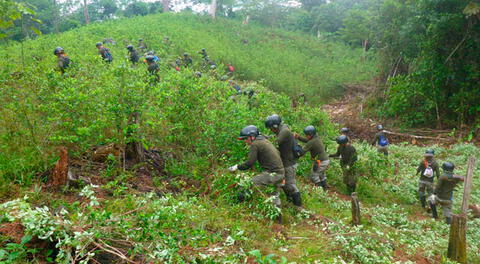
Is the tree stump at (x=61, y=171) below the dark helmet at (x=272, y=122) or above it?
below

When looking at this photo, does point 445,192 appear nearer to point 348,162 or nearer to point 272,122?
point 348,162

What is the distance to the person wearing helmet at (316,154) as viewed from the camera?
715 cm

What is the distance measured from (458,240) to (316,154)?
3.38 meters

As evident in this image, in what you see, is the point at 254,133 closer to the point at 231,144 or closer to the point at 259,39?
the point at 231,144

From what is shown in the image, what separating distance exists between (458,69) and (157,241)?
1490cm

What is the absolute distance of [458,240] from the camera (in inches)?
173

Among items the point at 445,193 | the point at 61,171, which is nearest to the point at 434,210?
the point at 445,193

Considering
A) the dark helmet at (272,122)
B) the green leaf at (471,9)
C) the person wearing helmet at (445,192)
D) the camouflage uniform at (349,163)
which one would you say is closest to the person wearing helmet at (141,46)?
the dark helmet at (272,122)

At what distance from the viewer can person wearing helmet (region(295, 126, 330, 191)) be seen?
7.15 metres

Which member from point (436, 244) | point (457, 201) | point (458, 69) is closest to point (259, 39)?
point (458, 69)

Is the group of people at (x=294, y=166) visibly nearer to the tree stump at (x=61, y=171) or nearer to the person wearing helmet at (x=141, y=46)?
the tree stump at (x=61, y=171)

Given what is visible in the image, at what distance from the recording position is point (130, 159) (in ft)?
19.9

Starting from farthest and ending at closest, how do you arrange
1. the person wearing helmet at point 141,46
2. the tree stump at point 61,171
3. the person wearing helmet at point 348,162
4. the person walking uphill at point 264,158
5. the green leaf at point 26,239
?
the person wearing helmet at point 141,46
the person wearing helmet at point 348,162
the person walking uphill at point 264,158
the tree stump at point 61,171
the green leaf at point 26,239

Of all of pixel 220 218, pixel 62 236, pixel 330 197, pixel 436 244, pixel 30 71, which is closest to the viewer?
pixel 62 236
